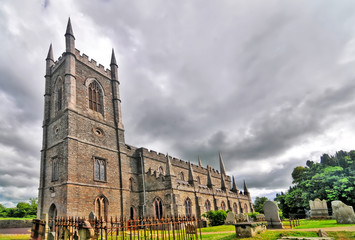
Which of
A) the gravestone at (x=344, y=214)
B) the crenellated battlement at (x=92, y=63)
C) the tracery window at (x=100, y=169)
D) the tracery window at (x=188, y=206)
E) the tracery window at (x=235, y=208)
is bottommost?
the tracery window at (x=235, y=208)

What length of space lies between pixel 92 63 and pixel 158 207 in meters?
18.0

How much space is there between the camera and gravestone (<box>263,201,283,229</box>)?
50.6ft

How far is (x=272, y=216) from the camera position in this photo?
15664 mm

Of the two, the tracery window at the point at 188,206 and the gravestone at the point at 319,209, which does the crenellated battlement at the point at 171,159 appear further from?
the gravestone at the point at 319,209

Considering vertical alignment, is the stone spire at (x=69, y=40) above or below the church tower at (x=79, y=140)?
above

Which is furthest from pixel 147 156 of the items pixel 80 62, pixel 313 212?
pixel 313 212

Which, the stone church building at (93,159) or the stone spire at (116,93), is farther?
the stone spire at (116,93)

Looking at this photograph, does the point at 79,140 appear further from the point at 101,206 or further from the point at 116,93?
the point at 116,93

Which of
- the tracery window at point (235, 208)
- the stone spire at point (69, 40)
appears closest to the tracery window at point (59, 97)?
the stone spire at point (69, 40)

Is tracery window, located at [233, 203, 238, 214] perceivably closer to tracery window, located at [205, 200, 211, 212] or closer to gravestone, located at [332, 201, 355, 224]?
tracery window, located at [205, 200, 211, 212]

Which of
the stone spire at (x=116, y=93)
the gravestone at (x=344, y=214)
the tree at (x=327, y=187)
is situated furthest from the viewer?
Answer: the stone spire at (x=116, y=93)

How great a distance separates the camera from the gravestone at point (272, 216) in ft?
50.6

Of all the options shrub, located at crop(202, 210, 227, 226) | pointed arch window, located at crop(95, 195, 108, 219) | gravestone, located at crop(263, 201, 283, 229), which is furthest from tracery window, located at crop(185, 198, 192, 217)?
gravestone, located at crop(263, 201, 283, 229)

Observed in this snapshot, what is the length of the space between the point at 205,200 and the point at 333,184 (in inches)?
582
